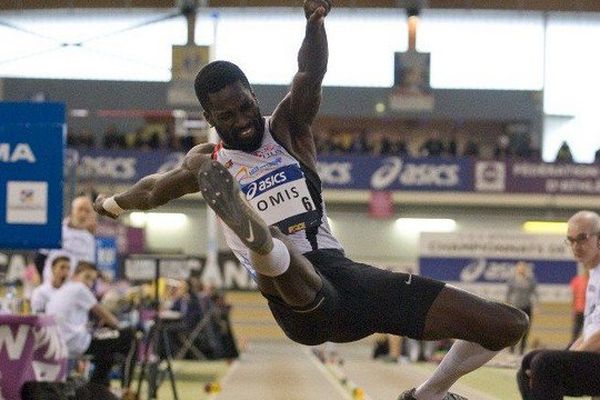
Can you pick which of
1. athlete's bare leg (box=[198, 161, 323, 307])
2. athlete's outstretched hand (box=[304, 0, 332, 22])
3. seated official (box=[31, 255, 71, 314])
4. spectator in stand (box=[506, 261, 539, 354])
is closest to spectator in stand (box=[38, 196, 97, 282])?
seated official (box=[31, 255, 71, 314])

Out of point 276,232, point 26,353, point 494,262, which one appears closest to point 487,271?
point 494,262

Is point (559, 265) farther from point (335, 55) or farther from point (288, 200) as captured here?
point (335, 55)

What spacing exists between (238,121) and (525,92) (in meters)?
34.9

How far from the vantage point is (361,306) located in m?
5.78

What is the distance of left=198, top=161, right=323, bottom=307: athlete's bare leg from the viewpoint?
17.4 feet

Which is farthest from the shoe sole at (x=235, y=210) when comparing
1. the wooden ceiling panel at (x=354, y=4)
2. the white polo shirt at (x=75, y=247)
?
the wooden ceiling panel at (x=354, y=4)

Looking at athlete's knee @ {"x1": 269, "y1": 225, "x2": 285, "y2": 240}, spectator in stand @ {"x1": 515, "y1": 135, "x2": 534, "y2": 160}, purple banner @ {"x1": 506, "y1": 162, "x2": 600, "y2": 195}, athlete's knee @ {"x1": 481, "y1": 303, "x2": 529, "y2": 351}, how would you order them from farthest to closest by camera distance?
spectator in stand @ {"x1": 515, "y1": 135, "x2": 534, "y2": 160}, purple banner @ {"x1": 506, "y1": 162, "x2": 600, "y2": 195}, athlete's knee @ {"x1": 481, "y1": 303, "x2": 529, "y2": 351}, athlete's knee @ {"x1": 269, "y1": 225, "x2": 285, "y2": 240}

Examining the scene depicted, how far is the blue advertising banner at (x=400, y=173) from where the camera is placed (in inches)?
1293

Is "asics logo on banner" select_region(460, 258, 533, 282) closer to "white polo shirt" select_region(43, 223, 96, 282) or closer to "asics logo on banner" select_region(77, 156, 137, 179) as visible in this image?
"white polo shirt" select_region(43, 223, 96, 282)

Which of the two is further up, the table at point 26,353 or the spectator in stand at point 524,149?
the spectator in stand at point 524,149

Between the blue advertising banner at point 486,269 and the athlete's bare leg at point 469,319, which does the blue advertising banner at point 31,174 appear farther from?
the blue advertising banner at point 486,269

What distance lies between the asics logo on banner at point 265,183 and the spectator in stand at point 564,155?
27.6 meters

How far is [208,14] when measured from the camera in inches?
1281

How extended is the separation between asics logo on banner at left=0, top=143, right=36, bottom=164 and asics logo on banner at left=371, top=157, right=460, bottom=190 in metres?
23.5
